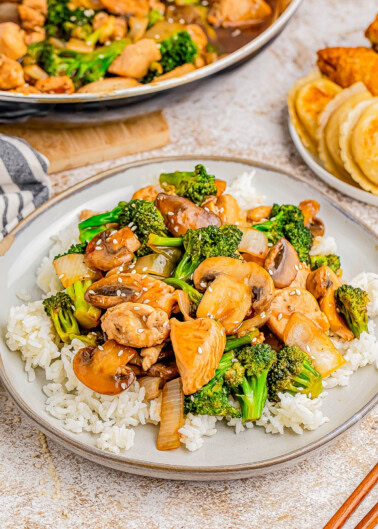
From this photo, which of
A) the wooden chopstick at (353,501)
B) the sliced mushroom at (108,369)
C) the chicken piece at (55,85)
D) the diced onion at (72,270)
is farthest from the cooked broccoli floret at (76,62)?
the wooden chopstick at (353,501)

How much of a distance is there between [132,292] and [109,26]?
254 centimetres

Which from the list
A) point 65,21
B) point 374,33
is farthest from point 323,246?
point 65,21

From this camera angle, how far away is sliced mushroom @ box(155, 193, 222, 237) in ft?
9.76

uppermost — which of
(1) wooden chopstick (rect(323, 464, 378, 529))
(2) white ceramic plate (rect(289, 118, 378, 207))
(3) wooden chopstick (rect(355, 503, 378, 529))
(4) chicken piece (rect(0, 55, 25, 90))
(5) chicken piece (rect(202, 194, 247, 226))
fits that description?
(5) chicken piece (rect(202, 194, 247, 226))

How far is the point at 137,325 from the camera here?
2555mm

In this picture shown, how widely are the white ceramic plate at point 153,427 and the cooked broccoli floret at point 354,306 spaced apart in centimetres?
20

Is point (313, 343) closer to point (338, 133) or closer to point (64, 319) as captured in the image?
point (64, 319)

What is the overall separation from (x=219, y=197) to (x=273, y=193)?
1.62 feet

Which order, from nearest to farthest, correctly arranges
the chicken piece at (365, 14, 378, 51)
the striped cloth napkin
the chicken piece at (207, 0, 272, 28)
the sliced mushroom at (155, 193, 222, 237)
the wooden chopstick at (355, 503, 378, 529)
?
the wooden chopstick at (355, 503, 378, 529) → the sliced mushroom at (155, 193, 222, 237) → the striped cloth napkin → the chicken piece at (365, 14, 378, 51) → the chicken piece at (207, 0, 272, 28)

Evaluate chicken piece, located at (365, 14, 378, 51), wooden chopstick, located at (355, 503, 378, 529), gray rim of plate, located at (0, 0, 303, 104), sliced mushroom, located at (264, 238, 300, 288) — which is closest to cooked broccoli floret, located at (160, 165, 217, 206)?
sliced mushroom, located at (264, 238, 300, 288)

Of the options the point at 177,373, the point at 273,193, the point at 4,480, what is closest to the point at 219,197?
the point at 273,193

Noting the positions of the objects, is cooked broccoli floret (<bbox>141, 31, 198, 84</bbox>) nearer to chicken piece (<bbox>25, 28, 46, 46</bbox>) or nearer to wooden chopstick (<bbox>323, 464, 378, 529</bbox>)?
chicken piece (<bbox>25, 28, 46, 46</bbox>)

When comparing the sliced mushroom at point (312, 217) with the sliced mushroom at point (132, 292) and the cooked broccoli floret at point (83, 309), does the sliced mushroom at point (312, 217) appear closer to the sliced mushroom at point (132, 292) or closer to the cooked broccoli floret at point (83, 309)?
the sliced mushroom at point (132, 292)

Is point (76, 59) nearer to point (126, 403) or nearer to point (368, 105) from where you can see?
point (368, 105)
